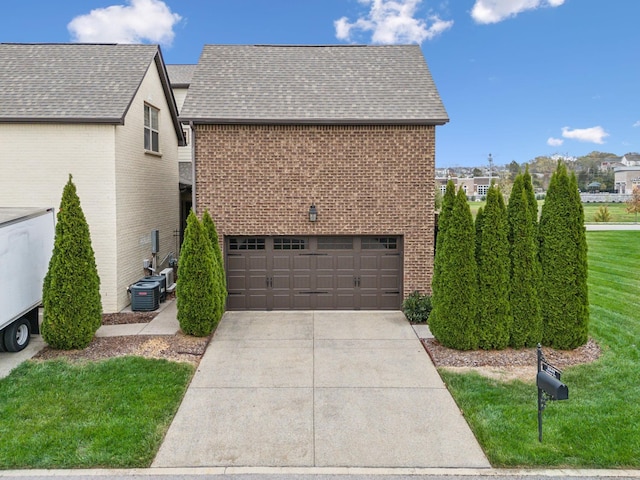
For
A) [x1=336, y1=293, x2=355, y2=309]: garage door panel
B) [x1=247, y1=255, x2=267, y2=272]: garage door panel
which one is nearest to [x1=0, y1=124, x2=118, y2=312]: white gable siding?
[x1=247, y1=255, x2=267, y2=272]: garage door panel

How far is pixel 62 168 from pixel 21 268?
12.8 feet

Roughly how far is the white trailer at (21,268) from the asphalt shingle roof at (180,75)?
41.0 ft

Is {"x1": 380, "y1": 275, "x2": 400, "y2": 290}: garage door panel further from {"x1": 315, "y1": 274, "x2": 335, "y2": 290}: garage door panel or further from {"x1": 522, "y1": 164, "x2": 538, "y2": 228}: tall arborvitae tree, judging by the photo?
{"x1": 522, "y1": 164, "x2": 538, "y2": 228}: tall arborvitae tree

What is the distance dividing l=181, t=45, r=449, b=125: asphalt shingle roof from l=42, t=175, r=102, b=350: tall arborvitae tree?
4.13m

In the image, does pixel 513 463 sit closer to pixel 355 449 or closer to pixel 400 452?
pixel 400 452

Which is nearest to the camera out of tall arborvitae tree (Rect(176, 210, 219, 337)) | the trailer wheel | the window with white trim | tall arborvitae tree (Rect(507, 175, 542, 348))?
the trailer wheel

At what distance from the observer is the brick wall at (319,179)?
41.1 ft

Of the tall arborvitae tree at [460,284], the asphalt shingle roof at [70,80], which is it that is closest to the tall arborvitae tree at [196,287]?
the asphalt shingle roof at [70,80]

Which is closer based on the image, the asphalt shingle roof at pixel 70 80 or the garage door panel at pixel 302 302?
the asphalt shingle roof at pixel 70 80

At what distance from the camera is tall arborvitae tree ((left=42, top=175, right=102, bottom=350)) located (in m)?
9.31

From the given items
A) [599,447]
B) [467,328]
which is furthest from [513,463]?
[467,328]

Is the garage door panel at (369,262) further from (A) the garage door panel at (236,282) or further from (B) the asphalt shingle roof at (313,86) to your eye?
(B) the asphalt shingle roof at (313,86)

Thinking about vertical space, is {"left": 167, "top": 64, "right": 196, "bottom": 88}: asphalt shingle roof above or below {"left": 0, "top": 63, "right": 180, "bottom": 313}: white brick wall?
above

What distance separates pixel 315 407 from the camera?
7.21 metres
